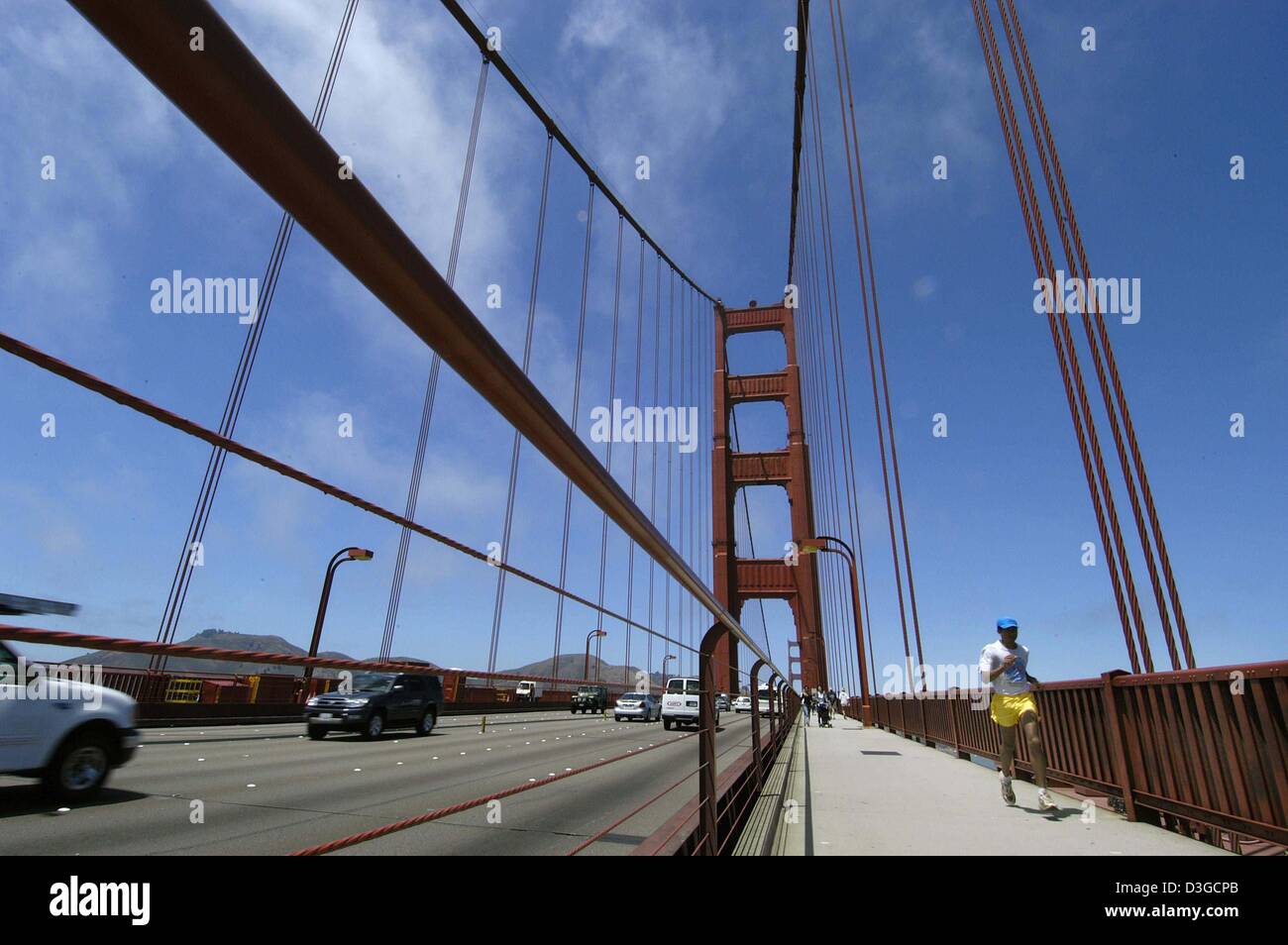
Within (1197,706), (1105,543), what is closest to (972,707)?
(1105,543)

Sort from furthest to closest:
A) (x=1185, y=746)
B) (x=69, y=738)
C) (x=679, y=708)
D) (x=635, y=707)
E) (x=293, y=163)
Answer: (x=635, y=707) < (x=679, y=708) < (x=69, y=738) < (x=1185, y=746) < (x=293, y=163)

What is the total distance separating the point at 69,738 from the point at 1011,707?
5.83 meters

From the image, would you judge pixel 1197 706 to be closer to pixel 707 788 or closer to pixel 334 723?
pixel 707 788

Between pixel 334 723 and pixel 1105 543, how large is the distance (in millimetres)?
10191

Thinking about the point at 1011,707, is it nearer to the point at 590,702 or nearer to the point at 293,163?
the point at 293,163

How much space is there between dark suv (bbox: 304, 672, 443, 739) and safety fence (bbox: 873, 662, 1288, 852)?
8266mm

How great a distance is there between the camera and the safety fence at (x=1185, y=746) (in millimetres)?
2752

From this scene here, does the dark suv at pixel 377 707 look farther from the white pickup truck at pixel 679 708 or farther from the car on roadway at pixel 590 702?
the car on roadway at pixel 590 702

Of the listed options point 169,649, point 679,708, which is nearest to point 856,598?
point 679,708

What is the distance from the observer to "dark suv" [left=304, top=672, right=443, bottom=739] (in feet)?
32.2

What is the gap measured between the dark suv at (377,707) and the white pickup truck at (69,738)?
4.86 m

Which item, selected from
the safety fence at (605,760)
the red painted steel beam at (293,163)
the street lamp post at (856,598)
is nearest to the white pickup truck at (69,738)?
the safety fence at (605,760)

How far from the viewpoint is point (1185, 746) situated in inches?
133
